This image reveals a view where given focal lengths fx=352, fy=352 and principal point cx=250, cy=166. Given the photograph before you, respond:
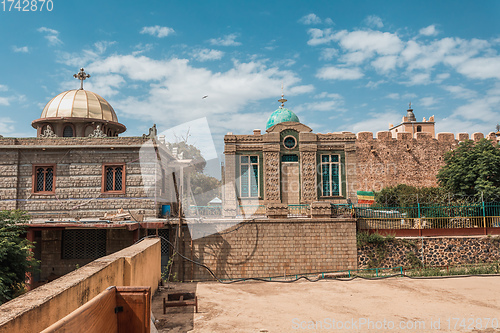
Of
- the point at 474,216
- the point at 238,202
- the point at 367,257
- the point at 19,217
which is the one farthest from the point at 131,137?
the point at 474,216

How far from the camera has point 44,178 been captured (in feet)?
53.5

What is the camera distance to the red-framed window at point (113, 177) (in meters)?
16.2

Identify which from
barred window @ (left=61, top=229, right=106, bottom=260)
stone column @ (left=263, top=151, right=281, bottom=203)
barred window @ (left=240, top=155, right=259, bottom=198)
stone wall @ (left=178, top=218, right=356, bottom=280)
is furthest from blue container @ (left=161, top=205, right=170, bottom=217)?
stone column @ (left=263, top=151, right=281, bottom=203)

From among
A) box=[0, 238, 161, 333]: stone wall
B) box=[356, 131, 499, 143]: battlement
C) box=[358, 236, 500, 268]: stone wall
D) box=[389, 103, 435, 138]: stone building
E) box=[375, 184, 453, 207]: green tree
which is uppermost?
box=[389, 103, 435, 138]: stone building

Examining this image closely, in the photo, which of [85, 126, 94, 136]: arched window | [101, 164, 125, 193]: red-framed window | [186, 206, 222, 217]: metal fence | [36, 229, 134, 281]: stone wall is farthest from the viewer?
[85, 126, 94, 136]: arched window

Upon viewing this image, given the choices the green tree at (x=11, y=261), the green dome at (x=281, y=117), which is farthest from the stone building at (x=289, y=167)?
the green tree at (x=11, y=261)

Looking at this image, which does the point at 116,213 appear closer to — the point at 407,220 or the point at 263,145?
the point at 263,145

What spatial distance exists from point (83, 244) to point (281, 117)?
15227mm

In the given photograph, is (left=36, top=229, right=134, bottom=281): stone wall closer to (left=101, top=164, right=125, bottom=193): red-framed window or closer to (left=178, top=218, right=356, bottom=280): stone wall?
(left=101, top=164, right=125, bottom=193): red-framed window

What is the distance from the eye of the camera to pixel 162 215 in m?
17.3

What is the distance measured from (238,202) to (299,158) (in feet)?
14.6

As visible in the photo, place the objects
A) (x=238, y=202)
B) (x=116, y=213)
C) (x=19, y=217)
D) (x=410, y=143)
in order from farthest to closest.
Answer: (x=410, y=143)
(x=238, y=202)
(x=116, y=213)
(x=19, y=217)

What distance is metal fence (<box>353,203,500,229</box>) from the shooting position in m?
16.5

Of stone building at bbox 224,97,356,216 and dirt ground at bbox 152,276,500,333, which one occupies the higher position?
stone building at bbox 224,97,356,216
